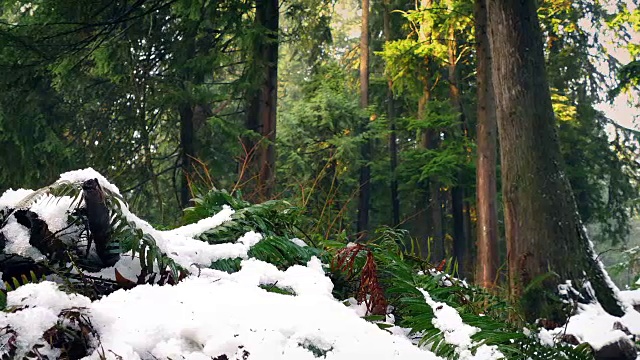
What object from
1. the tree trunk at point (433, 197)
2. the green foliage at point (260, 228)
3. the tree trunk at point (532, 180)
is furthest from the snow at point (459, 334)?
the tree trunk at point (433, 197)

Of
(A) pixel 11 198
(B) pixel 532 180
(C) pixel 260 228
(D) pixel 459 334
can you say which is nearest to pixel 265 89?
(B) pixel 532 180

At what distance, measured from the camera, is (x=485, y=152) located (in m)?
13.5

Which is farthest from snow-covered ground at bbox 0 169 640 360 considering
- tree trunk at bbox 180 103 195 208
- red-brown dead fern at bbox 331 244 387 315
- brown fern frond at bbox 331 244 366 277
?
tree trunk at bbox 180 103 195 208

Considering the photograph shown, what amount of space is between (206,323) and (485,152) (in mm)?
12894

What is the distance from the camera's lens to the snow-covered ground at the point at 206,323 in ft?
3.66

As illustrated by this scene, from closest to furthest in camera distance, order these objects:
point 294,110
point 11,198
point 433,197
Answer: point 11,198, point 433,197, point 294,110

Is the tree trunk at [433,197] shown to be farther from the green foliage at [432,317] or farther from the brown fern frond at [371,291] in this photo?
the brown fern frond at [371,291]

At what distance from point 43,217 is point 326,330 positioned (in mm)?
838

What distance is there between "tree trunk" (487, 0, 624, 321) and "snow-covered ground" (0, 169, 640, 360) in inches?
203

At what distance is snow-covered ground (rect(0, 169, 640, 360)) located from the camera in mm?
1116

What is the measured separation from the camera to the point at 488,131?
13273 millimetres

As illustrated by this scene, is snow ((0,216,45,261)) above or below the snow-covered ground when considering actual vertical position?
above

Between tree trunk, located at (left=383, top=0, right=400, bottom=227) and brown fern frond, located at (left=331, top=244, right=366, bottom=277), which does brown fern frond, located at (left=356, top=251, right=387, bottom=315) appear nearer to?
brown fern frond, located at (left=331, top=244, right=366, bottom=277)

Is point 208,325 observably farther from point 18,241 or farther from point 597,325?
point 597,325
